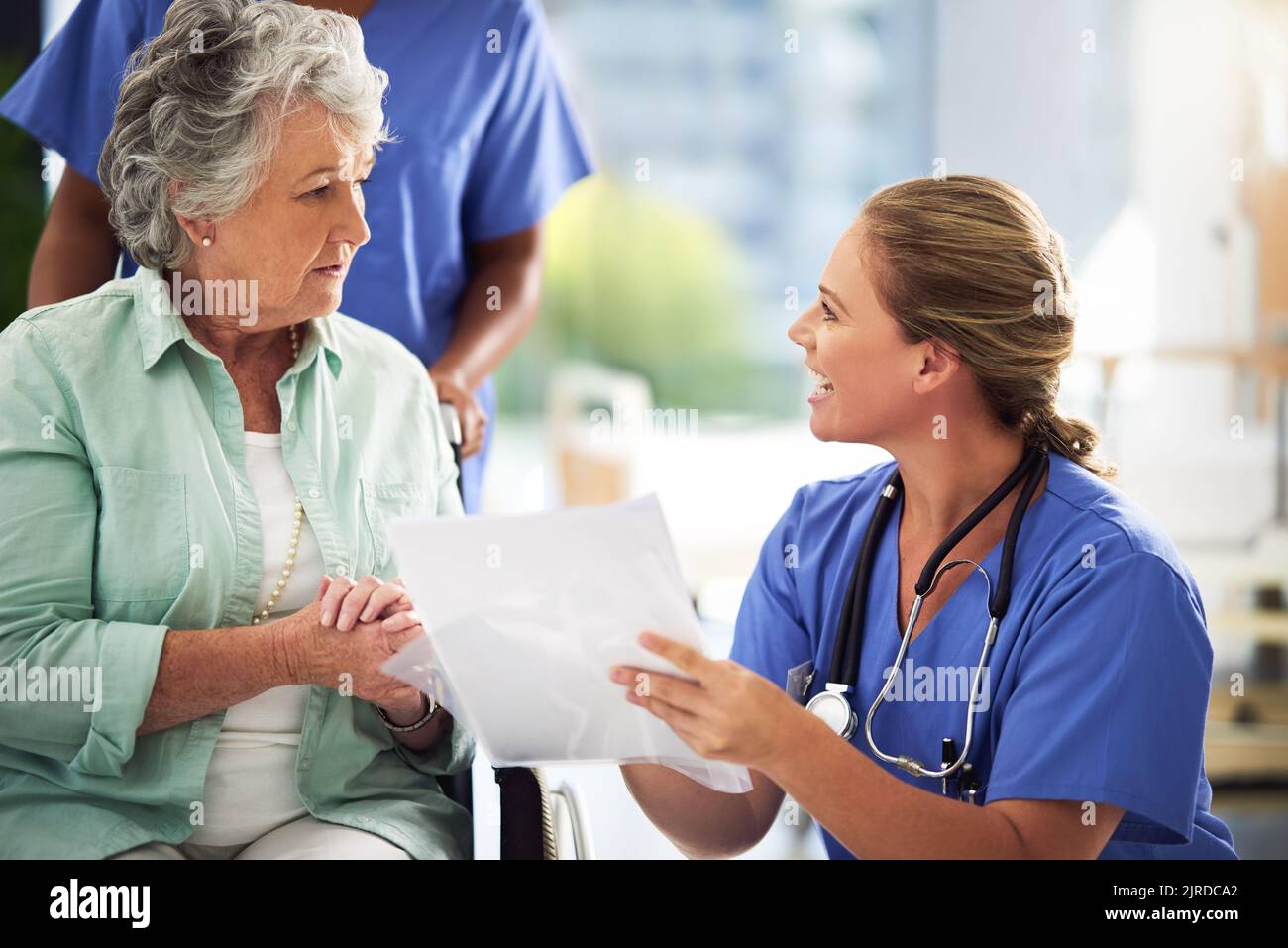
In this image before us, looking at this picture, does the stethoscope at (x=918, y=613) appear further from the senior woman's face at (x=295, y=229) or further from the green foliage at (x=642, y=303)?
the green foliage at (x=642, y=303)

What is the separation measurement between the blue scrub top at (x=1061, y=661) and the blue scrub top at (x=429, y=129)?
579mm

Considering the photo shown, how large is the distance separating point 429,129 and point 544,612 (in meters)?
0.82

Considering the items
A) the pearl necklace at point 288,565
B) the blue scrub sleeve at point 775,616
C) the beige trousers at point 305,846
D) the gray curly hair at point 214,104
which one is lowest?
the beige trousers at point 305,846

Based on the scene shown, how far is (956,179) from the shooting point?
4.37ft

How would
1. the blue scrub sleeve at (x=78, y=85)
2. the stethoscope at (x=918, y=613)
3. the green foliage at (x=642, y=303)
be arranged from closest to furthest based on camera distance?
the stethoscope at (x=918, y=613) → the blue scrub sleeve at (x=78, y=85) → the green foliage at (x=642, y=303)

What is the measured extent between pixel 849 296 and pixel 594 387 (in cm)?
357

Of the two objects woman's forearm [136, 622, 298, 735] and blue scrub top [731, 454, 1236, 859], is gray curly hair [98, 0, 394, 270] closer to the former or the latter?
woman's forearm [136, 622, 298, 735]

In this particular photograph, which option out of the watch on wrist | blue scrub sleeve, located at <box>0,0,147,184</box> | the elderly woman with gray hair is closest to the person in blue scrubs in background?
the watch on wrist

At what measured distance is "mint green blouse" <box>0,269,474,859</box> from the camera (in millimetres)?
1196

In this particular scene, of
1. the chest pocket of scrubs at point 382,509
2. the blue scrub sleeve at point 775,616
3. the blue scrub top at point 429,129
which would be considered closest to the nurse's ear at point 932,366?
the blue scrub sleeve at point 775,616

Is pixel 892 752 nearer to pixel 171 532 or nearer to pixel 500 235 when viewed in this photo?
pixel 171 532

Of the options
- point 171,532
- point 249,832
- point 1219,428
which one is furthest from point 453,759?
point 1219,428

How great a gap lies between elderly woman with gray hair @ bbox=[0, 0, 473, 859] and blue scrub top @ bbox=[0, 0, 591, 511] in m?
0.17

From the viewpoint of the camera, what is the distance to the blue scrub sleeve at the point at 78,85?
148cm
